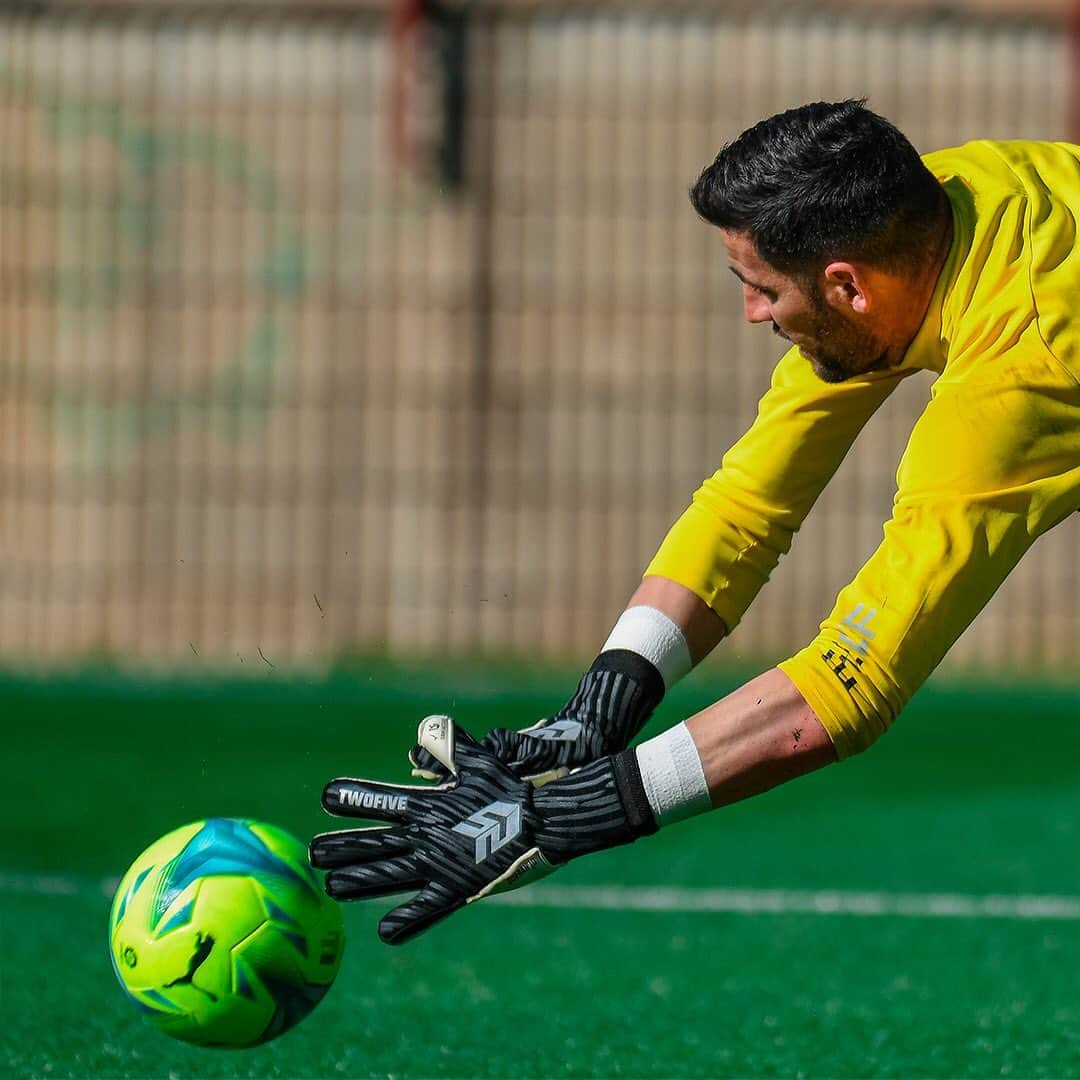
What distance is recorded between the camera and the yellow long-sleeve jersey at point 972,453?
381 cm

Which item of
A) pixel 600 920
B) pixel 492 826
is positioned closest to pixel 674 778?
pixel 492 826

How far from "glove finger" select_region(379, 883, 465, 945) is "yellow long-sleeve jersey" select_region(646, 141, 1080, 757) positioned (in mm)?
780

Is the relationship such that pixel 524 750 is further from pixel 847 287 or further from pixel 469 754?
pixel 847 287

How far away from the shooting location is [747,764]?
383 centimetres

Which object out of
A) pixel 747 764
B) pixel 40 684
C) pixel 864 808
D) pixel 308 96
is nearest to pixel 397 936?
pixel 747 764

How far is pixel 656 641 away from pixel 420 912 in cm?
103

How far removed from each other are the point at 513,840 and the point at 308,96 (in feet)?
25.5

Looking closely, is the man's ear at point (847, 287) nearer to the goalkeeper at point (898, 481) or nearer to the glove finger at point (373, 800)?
the goalkeeper at point (898, 481)

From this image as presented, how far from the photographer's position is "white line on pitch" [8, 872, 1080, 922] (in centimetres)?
663

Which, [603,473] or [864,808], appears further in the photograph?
[603,473]

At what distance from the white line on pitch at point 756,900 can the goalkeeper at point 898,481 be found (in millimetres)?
2300

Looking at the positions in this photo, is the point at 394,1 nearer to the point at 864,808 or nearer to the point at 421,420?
the point at 421,420

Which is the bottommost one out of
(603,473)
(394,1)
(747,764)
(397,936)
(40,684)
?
(40,684)

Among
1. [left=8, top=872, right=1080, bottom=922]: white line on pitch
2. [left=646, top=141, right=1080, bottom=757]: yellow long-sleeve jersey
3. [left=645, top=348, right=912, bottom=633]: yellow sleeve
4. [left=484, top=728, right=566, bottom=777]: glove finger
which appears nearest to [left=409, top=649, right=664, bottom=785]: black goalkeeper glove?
[left=484, top=728, right=566, bottom=777]: glove finger
